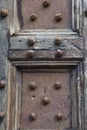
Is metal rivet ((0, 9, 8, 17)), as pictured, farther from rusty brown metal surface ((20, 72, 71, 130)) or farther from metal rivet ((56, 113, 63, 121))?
metal rivet ((56, 113, 63, 121))

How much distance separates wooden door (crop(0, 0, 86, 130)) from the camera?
1.61 m

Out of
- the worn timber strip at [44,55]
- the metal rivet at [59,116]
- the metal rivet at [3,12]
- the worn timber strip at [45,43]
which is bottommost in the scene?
→ the metal rivet at [59,116]

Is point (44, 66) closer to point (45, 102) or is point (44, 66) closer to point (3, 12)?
point (45, 102)

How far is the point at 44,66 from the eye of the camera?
64.4 inches

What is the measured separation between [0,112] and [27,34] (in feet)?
1.08

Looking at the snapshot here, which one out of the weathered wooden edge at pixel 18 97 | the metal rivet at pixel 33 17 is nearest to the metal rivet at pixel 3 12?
the metal rivet at pixel 33 17

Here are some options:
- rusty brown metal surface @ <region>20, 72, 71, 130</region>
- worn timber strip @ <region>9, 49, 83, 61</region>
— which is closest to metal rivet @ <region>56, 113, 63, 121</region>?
rusty brown metal surface @ <region>20, 72, 71, 130</region>

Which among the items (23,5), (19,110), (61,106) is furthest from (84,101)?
(23,5)

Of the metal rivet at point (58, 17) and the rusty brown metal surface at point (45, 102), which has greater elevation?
the metal rivet at point (58, 17)

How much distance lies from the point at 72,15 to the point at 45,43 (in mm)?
160

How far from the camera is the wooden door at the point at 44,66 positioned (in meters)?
1.61

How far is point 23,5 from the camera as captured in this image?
5.59ft

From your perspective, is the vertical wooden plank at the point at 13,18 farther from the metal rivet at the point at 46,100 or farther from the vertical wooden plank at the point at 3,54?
the metal rivet at the point at 46,100

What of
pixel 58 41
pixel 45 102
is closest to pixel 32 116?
pixel 45 102
